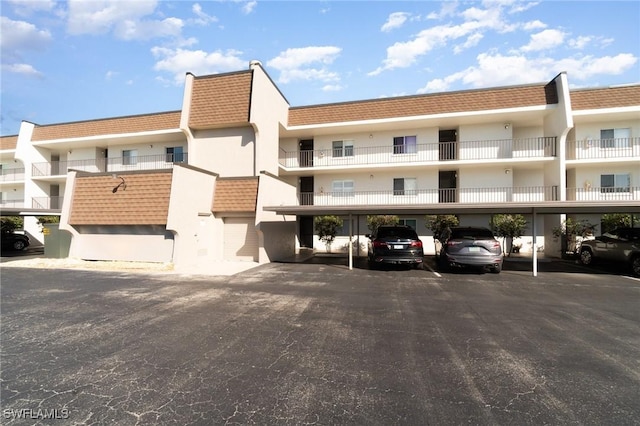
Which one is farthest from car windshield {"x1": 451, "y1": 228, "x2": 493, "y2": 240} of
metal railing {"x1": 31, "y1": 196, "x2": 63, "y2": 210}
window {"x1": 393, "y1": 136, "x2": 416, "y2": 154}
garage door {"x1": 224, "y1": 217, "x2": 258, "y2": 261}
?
metal railing {"x1": 31, "y1": 196, "x2": 63, "y2": 210}

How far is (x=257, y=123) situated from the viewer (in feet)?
54.9

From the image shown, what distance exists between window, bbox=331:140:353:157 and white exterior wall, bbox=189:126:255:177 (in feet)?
21.3

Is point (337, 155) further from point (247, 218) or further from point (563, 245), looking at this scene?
point (563, 245)

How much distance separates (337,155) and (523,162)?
1107 cm

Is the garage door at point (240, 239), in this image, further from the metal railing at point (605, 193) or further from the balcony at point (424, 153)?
the metal railing at point (605, 193)

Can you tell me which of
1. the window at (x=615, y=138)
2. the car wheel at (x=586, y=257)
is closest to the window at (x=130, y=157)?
the car wheel at (x=586, y=257)

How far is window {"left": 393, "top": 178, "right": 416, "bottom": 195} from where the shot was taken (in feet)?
67.2

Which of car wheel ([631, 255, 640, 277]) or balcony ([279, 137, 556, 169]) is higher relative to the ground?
balcony ([279, 137, 556, 169])

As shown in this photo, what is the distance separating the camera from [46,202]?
2544cm

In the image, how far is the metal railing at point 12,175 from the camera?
86.8 ft

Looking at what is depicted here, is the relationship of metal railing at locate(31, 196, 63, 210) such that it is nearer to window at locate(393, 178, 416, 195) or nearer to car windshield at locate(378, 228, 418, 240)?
window at locate(393, 178, 416, 195)

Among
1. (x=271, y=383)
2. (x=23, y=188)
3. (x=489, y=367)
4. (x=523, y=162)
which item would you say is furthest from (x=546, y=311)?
(x=23, y=188)

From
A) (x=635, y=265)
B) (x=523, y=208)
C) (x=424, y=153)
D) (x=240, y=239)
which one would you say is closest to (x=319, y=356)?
(x=523, y=208)

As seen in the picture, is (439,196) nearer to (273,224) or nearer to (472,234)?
(472,234)
